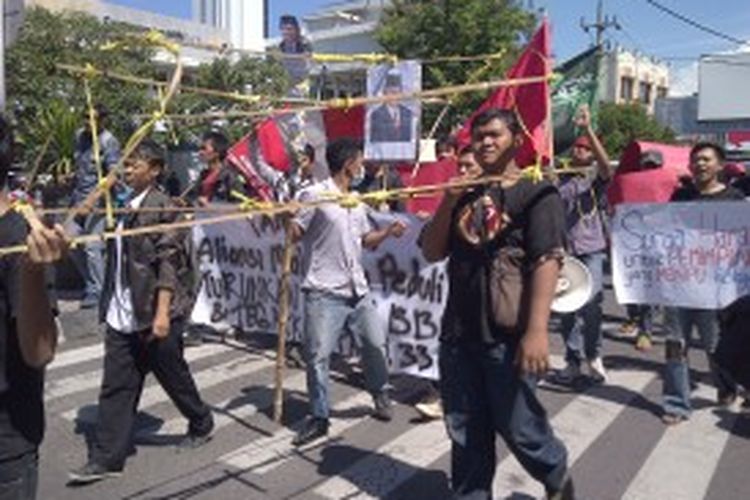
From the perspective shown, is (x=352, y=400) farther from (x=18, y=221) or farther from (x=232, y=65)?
(x=232, y=65)

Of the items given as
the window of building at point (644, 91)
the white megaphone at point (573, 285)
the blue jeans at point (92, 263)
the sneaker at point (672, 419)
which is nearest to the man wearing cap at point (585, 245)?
the sneaker at point (672, 419)

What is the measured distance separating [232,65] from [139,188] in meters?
20.9

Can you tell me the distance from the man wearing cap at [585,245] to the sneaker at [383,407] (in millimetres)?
1619

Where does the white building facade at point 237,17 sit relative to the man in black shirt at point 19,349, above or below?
above

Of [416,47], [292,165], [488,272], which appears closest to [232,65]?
[416,47]

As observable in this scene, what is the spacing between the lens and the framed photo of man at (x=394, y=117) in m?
6.45

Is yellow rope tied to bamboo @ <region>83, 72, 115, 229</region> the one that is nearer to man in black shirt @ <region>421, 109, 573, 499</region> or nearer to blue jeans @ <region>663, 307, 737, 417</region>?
man in black shirt @ <region>421, 109, 573, 499</region>

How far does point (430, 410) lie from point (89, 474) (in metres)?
2.19

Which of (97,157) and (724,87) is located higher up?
(724,87)

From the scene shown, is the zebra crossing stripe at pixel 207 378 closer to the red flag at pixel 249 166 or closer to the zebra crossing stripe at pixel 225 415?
the zebra crossing stripe at pixel 225 415

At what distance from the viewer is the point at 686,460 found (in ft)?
16.5

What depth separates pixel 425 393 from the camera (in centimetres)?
612

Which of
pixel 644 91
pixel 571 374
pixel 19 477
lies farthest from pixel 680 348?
pixel 644 91

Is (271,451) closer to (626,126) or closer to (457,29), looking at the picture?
(457,29)
